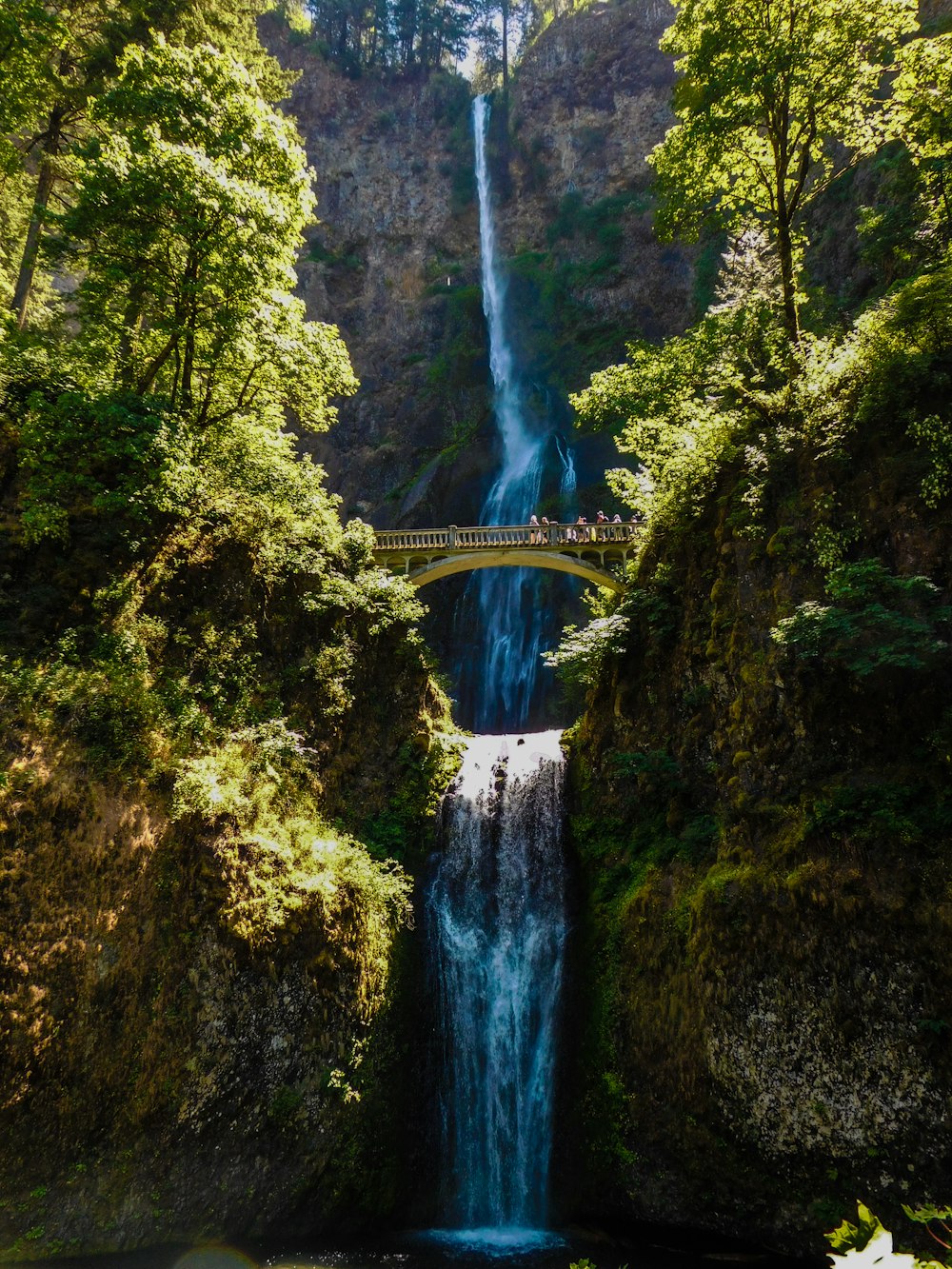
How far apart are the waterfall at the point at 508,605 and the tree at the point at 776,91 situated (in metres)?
16.9

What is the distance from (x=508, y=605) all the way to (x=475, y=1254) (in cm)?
2261

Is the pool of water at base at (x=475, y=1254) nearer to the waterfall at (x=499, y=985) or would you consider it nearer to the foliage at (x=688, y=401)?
the waterfall at (x=499, y=985)

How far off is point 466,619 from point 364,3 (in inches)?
Answer: 1959

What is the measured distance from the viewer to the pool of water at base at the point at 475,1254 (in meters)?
8.10

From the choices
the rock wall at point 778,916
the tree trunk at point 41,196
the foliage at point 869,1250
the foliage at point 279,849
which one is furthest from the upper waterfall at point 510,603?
the foliage at point 869,1250

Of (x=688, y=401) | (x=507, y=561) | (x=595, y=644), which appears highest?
(x=688, y=401)

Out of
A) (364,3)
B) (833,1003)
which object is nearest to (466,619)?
(833,1003)

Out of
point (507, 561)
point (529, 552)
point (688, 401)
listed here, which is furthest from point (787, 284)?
point (507, 561)

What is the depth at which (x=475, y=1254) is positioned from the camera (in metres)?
9.26

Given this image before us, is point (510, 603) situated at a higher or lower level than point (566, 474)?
lower

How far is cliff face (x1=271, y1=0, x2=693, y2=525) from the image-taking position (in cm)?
3491

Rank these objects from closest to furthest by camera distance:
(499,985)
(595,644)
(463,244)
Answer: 1. (499,985)
2. (595,644)
3. (463,244)

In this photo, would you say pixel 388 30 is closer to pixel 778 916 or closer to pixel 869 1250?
pixel 778 916

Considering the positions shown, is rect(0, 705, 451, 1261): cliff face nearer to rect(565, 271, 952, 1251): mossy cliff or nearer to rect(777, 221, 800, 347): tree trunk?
rect(565, 271, 952, 1251): mossy cliff
